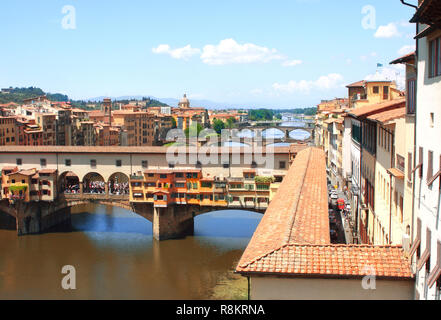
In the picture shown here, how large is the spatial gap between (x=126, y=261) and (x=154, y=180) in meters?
6.47

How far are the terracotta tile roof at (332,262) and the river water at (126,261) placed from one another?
1538 centimetres

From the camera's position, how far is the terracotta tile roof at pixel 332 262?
29.2ft

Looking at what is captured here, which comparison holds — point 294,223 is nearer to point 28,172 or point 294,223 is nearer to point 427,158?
point 427,158

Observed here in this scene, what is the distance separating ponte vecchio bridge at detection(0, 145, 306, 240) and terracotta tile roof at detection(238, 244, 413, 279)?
2353 cm

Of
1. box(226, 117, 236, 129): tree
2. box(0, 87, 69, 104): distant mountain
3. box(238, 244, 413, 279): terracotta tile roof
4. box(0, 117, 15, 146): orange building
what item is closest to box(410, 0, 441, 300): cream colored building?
box(238, 244, 413, 279): terracotta tile roof

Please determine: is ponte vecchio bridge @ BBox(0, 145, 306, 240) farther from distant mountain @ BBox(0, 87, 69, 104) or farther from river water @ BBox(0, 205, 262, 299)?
distant mountain @ BBox(0, 87, 69, 104)

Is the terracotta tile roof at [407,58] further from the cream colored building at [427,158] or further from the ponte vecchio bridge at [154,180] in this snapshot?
the ponte vecchio bridge at [154,180]

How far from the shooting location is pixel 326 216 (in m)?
12.9

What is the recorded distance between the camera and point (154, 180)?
35031 mm

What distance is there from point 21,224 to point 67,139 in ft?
101

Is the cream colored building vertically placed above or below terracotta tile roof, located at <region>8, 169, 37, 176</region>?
above

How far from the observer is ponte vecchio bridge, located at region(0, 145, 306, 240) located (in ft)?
114

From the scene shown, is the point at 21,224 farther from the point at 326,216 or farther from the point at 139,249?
the point at 326,216
